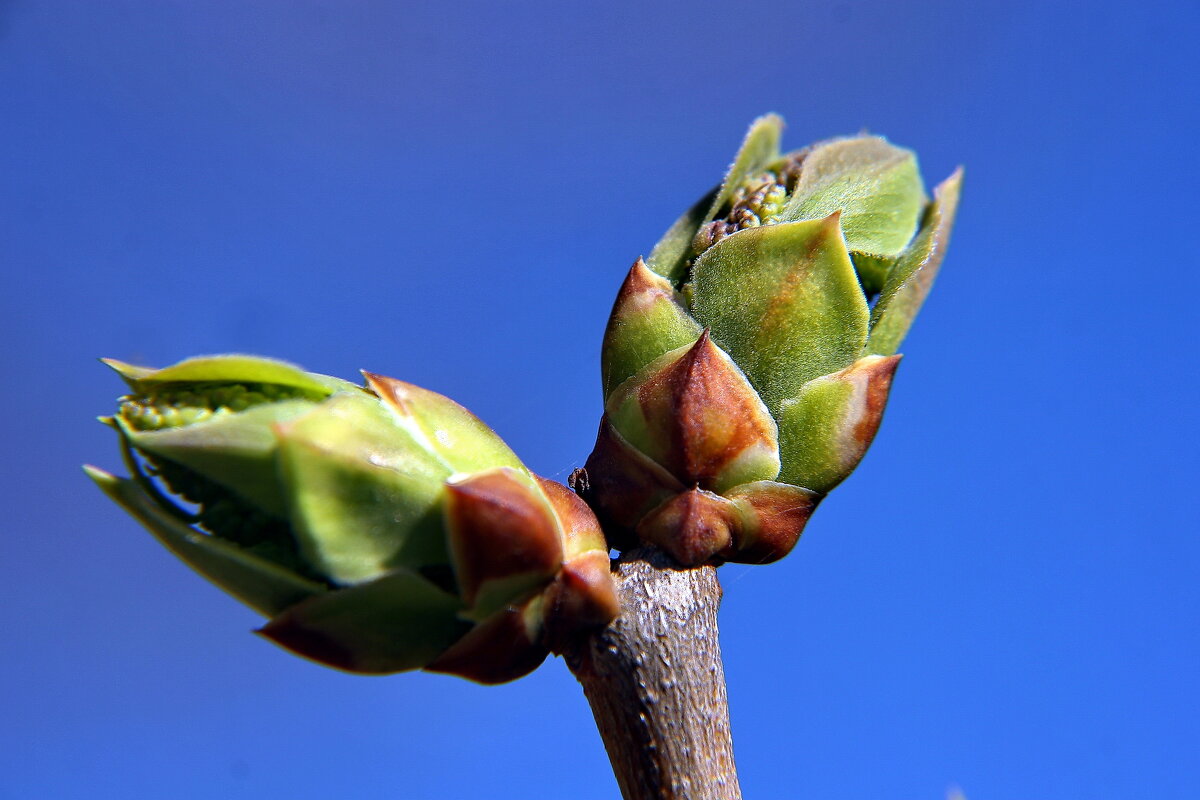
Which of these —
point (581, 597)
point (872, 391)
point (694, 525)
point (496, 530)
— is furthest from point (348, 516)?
point (872, 391)

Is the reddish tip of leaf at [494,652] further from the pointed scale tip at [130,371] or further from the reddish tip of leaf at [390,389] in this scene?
the pointed scale tip at [130,371]

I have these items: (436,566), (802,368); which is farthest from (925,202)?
(436,566)

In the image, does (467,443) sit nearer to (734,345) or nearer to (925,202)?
(734,345)

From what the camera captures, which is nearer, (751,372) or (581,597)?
(581,597)

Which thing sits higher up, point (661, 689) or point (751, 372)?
point (751, 372)

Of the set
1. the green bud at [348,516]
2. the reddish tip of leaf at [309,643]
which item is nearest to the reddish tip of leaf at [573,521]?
the green bud at [348,516]

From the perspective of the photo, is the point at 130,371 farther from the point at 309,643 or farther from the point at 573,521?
the point at 573,521
